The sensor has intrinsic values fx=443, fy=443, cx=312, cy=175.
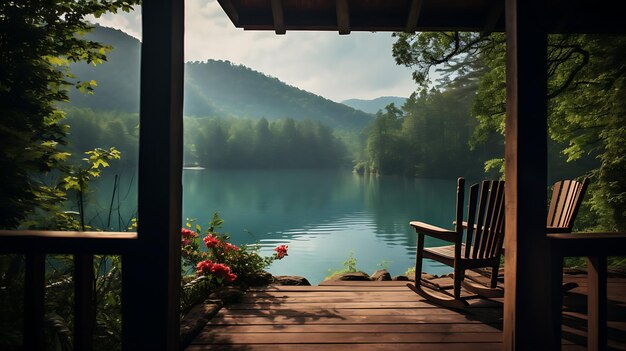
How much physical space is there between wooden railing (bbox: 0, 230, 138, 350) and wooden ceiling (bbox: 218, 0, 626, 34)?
1.88 meters

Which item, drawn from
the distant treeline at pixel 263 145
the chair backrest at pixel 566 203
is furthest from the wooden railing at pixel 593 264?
the distant treeline at pixel 263 145

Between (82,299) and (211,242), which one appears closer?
(82,299)

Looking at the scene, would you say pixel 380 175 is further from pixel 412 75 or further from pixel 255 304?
pixel 255 304

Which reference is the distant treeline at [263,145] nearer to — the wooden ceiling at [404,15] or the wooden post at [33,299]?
the wooden ceiling at [404,15]

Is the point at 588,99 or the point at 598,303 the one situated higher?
the point at 588,99

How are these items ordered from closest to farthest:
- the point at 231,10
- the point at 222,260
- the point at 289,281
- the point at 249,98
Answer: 1. the point at 231,10
2. the point at 222,260
3. the point at 289,281
4. the point at 249,98

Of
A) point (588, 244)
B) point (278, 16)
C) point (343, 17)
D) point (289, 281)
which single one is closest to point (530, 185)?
point (588, 244)

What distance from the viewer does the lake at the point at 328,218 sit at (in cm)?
1463

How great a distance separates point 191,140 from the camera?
69.7m

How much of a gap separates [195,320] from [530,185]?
1846 millimetres

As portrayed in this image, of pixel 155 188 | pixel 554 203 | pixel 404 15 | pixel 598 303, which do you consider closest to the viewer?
pixel 155 188

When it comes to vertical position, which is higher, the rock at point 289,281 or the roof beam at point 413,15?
the roof beam at point 413,15

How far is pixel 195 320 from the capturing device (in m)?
2.47

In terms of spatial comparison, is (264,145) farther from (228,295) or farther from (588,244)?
(588,244)
